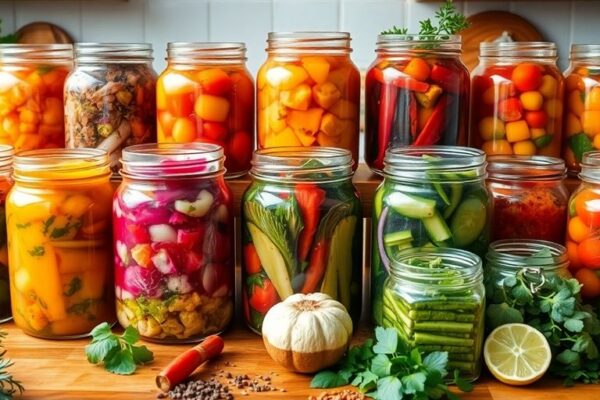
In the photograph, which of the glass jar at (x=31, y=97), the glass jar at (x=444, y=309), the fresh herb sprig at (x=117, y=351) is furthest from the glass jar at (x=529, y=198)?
the glass jar at (x=31, y=97)

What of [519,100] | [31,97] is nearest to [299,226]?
[519,100]

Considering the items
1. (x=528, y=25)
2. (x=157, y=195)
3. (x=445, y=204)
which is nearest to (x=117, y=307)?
(x=157, y=195)

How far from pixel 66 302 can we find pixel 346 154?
462 mm

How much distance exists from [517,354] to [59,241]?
25.7 inches

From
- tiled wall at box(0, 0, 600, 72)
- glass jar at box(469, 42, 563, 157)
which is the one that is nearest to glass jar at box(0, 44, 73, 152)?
glass jar at box(469, 42, 563, 157)

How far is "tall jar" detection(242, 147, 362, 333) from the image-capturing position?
113 cm

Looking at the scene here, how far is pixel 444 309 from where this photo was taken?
39.9 inches

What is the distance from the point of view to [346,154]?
3.81 ft

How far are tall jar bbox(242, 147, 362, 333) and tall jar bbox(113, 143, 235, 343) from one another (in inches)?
2.1

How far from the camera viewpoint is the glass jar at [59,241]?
114 centimetres

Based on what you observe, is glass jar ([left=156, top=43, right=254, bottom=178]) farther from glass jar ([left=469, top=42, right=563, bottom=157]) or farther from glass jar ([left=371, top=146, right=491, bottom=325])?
glass jar ([left=469, top=42, right=563, bottom=157])

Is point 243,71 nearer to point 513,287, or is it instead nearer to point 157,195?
point 157,195

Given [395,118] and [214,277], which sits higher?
[395,118]

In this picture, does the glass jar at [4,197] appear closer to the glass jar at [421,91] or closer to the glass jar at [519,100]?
the glass jar at [421,91]
